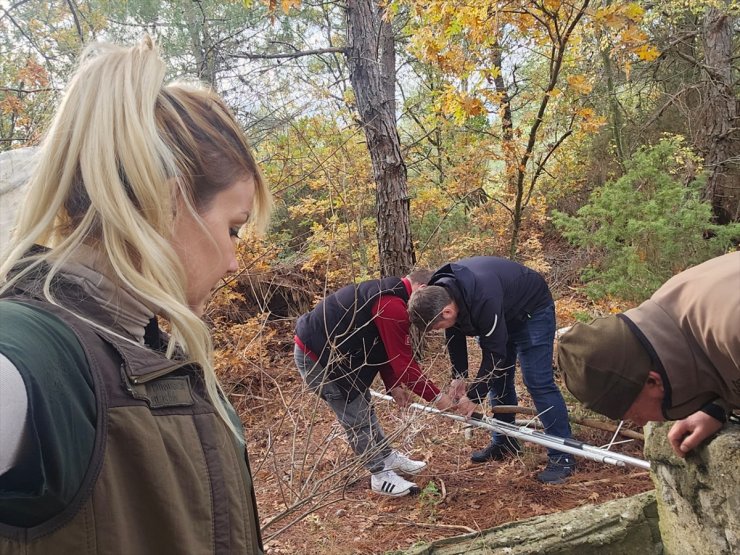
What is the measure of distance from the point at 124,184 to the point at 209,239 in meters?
0.21

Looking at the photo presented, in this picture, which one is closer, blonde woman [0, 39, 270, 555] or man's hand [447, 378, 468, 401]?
blonde woman [0, 39, 270, 555]

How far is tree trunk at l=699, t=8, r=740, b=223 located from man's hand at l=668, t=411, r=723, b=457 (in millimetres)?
7757

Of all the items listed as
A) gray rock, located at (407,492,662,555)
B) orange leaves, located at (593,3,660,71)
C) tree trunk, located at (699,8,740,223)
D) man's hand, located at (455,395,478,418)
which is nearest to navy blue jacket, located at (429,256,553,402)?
man's hand, located at (455,395,478,418)

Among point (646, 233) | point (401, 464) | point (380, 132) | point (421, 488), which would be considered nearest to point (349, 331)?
point (401, 464)

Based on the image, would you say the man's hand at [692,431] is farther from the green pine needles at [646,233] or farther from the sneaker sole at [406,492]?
the green pine needles at [646,233]

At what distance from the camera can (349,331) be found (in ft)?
13.4

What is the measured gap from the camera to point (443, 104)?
5914 mm

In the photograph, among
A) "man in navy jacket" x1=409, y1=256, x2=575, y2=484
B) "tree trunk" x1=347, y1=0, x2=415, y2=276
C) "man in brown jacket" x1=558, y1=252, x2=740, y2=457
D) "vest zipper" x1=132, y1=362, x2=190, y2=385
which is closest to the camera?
"vest zipper" x1=132, y1=362, x2=190, y2=385

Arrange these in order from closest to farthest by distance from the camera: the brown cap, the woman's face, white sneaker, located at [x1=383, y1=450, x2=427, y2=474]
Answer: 1. the woman's face
2. the brown cap
3. white sneaker, located at [x1=383, y1=450, x2=427, y2=474]

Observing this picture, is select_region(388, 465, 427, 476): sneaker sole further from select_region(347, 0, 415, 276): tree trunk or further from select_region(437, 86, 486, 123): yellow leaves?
select_region(437, 86, 486, 123): yellow leaves

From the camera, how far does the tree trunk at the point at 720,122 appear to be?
8.41 metres

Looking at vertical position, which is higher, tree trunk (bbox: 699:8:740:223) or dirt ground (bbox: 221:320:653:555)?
tree trunk (bbox: 699:8:740:223)

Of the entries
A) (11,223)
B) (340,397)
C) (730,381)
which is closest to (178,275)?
(11,223)

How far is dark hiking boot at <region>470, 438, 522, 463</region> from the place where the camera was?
4703mm
